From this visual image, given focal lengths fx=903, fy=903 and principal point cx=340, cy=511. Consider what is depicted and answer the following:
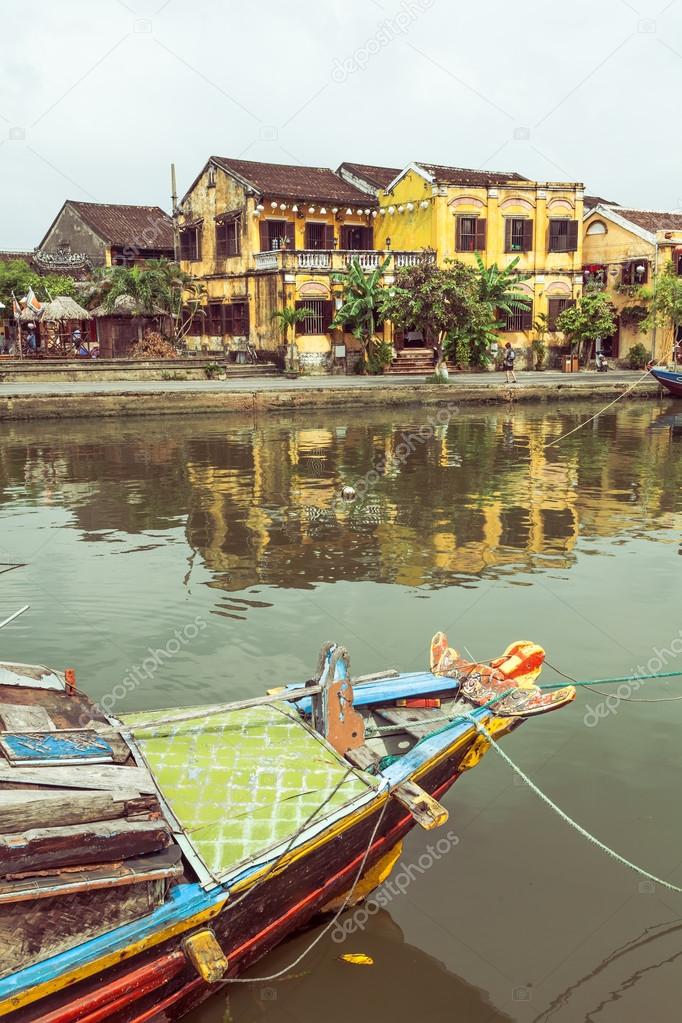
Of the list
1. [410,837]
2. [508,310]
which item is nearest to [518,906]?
[410,837]

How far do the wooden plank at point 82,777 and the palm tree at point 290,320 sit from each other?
30.5 meters

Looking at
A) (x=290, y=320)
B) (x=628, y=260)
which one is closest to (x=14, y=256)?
(x=290, y=320)

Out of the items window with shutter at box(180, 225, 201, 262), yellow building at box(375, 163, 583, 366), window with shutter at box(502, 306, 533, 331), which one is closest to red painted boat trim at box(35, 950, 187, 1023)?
yellow building at box(375, 163, 583, 366)

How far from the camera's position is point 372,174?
40344mm

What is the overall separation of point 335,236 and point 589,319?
11.0 metres

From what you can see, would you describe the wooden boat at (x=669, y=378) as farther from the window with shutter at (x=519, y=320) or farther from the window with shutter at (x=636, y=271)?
the window with shutter at (x=519, y=320)

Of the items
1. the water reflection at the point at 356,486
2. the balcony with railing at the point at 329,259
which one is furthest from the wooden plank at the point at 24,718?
the balcony with railing at the point at 329,259

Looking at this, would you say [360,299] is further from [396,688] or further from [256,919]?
[256,919]

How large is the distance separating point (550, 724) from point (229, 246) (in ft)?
108

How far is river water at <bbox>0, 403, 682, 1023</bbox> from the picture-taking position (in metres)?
4.79

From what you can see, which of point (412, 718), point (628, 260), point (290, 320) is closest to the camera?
point (412, 718)

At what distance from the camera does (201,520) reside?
46.0 ft

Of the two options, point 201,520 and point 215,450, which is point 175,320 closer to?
A: point 215,450

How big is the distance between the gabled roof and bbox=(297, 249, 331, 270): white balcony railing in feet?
36.3
